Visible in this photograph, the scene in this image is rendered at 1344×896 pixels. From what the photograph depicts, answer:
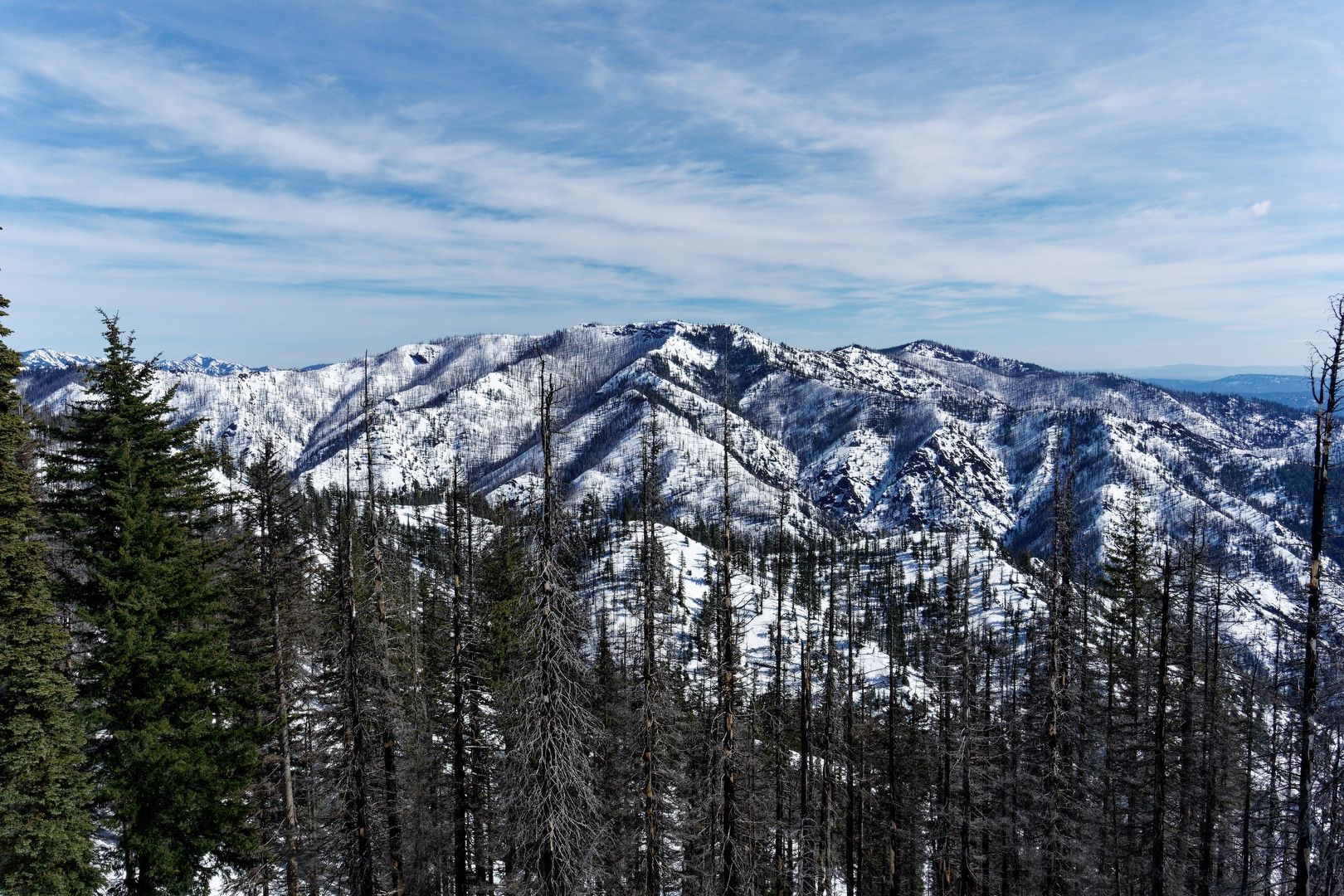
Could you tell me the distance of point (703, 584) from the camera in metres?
151

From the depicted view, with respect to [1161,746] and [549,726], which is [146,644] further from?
[1161,746]

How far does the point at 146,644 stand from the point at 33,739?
3.34 meters

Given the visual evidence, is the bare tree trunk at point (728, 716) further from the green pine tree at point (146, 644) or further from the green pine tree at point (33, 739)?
the green pine tree at point (33, 739)

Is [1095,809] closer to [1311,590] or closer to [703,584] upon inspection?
[1311,590]

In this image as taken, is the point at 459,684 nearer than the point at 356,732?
No

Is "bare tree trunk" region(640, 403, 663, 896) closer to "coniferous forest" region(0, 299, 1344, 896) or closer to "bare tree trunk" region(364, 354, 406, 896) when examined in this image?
"coniferous forest" region(0, 299, 1344, 896)

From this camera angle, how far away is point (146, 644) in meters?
20.8

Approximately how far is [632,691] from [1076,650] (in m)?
21.8

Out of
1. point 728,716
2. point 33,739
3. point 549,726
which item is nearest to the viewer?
point 549,726

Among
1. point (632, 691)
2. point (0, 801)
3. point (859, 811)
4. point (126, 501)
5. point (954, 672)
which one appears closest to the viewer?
point (0, 801)

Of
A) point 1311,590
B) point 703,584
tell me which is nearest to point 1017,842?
point 1311,590

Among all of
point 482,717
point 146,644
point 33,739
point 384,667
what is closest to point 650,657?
point 384,667

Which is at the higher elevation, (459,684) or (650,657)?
(650,657)

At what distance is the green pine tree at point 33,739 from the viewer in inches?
712
